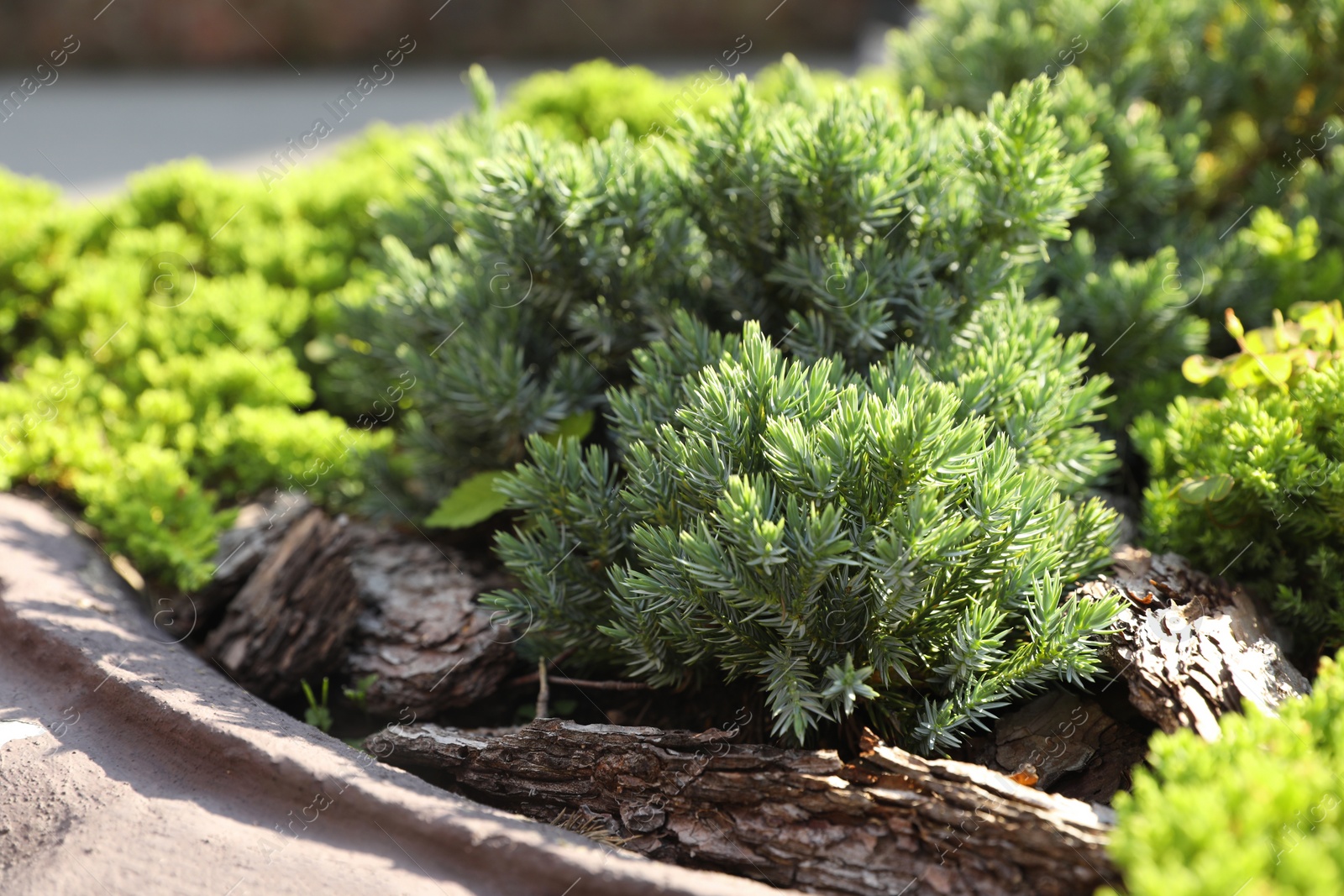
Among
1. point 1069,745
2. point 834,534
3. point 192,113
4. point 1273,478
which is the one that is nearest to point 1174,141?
point 1273,478

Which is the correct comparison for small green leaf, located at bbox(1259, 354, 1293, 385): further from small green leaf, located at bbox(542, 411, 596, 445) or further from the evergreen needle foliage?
small green leaf, located at bbox(542, 411, 596, 445)

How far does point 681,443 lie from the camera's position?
211cm

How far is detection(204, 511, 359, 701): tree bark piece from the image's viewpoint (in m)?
2.84

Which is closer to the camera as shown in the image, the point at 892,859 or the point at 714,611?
the point at 892,859

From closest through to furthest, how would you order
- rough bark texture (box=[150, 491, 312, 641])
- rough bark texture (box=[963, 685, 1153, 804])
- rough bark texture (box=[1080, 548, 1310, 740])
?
rough bark texture (box=[1080, 548, 1310, 740]) → rough bark texture (box=[963, 685, 1153, 804]) → rough bark texture (box=[150, 491, 312, 641])

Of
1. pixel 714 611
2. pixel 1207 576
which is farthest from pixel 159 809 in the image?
pixel 1207 576

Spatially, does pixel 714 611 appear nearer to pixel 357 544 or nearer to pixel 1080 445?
pixel 1080 445

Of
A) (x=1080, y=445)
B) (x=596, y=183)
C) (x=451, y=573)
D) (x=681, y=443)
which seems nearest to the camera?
(x=681, y=443)

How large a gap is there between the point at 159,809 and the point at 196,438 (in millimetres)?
1767

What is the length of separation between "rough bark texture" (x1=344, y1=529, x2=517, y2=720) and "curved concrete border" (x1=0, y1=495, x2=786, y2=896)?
1.42ft

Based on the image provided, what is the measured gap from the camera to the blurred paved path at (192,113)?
7.71 meters

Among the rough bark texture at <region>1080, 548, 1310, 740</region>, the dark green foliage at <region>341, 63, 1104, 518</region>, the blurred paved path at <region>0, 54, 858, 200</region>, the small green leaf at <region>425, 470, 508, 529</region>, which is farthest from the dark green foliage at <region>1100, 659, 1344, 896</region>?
the blurred paved path at <region>0, 54, 858, 200</region>

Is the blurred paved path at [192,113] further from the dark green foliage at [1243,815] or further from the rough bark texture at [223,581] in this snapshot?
the dark green foliage at [1243,815]

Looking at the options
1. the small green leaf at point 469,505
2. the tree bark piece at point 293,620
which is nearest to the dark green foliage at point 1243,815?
the small green leaf at point 469,505
